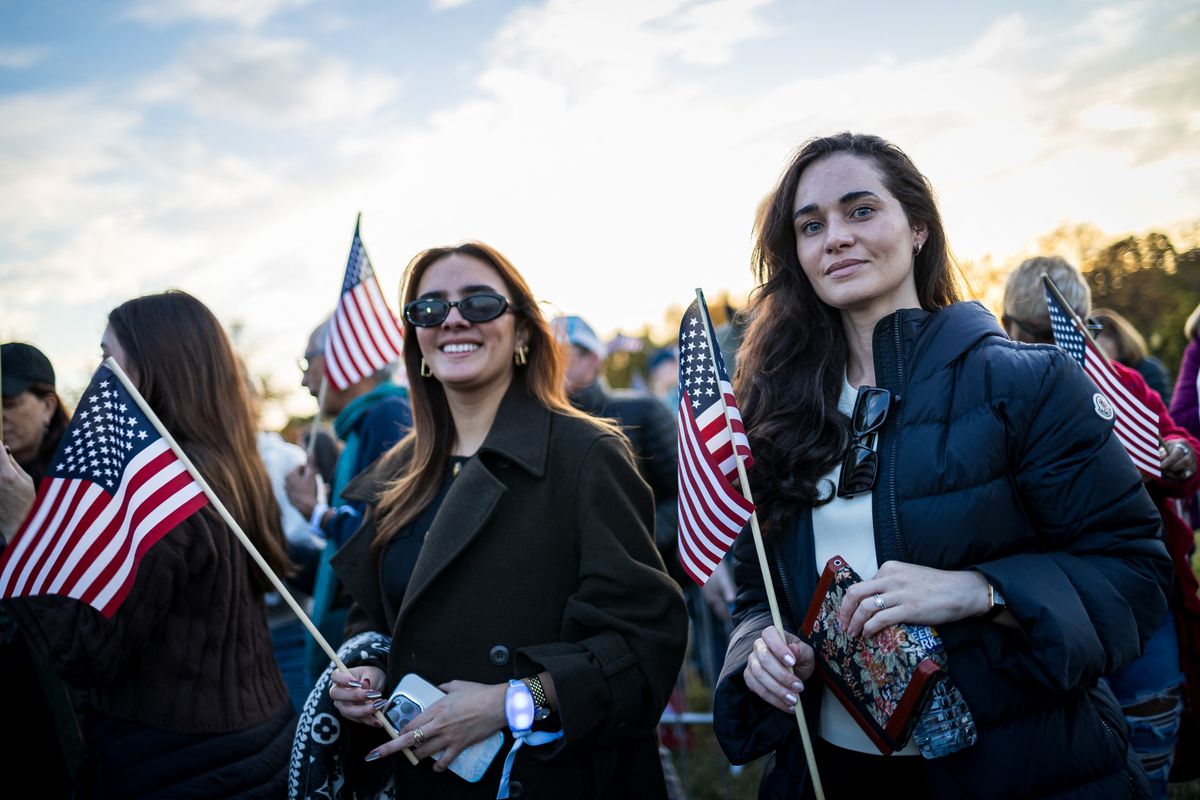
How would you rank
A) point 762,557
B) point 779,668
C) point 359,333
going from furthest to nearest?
point 359,333, point 762,557, point 779,668

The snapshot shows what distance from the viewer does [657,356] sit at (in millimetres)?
→ 11930

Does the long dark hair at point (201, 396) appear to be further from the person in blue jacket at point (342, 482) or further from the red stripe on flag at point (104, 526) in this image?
the person in blue jacket at point (342, 482)

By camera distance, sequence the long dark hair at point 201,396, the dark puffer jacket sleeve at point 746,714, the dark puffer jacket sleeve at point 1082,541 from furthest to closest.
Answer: the long dark hair at point 201,396 → the dark puffer jacket sleeve at point 746,714 → the dark puffer jacket sleeve at point 1082,541

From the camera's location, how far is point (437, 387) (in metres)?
3.65

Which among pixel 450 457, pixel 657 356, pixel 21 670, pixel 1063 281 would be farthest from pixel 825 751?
pixel 657 356

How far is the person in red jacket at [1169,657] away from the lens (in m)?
3.69

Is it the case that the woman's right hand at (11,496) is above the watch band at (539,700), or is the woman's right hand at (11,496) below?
above

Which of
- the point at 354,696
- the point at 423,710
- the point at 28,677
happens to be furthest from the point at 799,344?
the point at 28,677

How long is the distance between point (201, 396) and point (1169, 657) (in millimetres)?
4137

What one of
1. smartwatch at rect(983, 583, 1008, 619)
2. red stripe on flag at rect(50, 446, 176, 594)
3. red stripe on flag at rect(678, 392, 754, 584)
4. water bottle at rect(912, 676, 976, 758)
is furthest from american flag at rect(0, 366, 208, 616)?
smartwatch at rect(983, 583, 1008, 619)

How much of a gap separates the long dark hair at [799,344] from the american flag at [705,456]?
0.13m

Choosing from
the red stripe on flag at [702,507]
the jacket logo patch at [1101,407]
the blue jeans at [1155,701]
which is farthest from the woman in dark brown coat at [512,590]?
the blue jeans at [1155,701]

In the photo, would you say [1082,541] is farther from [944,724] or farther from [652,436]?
[652,436]

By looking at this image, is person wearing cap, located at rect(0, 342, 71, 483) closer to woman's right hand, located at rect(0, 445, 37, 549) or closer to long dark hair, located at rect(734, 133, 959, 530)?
woman's right hand, located at rect(0, 445, 37, 549)
